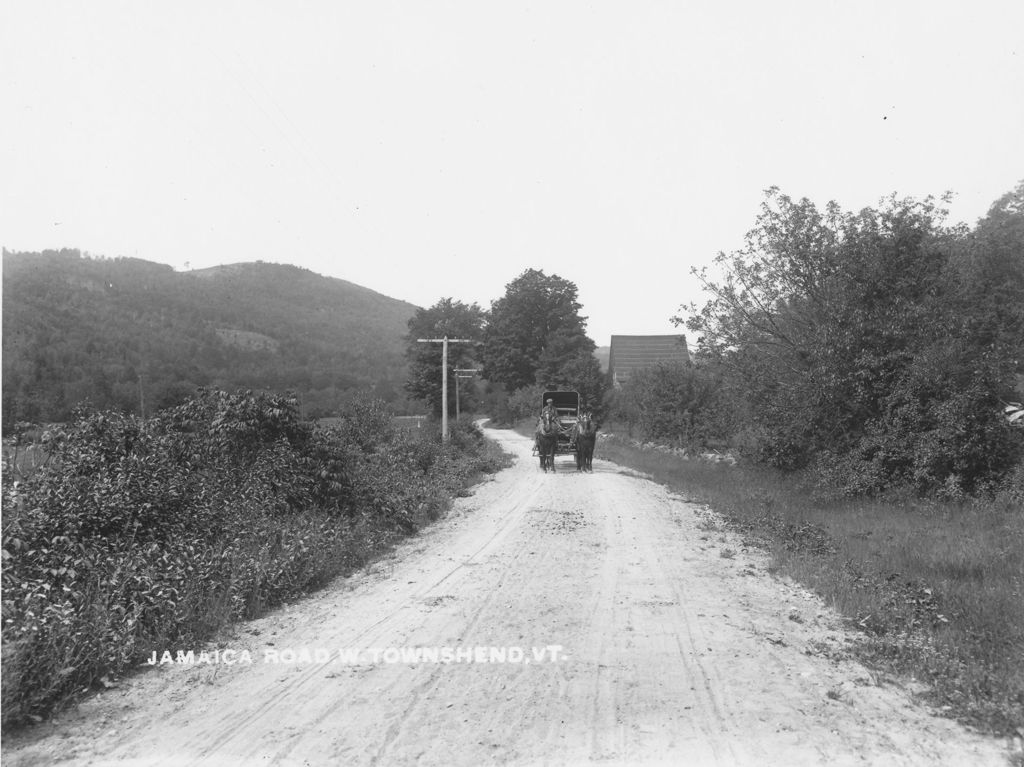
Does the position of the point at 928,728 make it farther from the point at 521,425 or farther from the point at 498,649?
the point at 521,425

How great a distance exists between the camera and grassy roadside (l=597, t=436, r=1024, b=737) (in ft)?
13.0

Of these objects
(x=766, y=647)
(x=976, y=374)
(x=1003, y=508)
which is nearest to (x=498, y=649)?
(x=766, y=647)

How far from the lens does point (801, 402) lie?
1361cm

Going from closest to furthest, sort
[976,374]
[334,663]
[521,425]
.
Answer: [334,663], [976,374], [521,425]

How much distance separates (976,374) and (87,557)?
13.1 metres

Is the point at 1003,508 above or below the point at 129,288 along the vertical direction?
below

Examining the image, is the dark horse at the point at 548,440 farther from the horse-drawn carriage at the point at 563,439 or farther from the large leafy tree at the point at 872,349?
the large leafy tree at the point at 872,349

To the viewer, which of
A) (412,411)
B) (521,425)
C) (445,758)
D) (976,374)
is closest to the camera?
(445,758)

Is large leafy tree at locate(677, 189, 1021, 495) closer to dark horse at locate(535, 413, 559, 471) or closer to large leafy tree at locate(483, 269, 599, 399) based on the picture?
dark horse at locate(535, 413, 559, 471)

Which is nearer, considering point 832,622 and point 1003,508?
point 832,622

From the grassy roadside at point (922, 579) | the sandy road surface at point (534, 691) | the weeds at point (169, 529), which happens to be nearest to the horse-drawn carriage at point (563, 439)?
the grassy roadside at point (922, 579)

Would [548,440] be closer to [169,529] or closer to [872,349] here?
[872,349]

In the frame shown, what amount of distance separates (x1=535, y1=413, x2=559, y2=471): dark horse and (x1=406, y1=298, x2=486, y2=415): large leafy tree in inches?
1124

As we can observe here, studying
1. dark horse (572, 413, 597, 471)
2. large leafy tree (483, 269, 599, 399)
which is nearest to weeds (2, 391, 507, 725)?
dark horse (572, 413, 597, 471)
